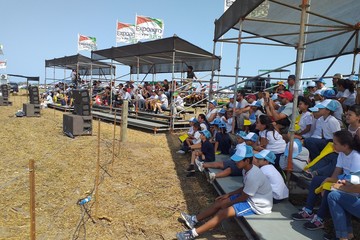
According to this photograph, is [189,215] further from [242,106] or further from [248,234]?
[242,106]

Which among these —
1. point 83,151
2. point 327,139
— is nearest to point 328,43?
point 327,139

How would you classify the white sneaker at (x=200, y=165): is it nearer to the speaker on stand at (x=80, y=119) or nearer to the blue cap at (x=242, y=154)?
the blue cap at (x=242, y=154)

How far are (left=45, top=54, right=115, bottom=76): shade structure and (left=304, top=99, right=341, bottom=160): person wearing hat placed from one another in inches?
468

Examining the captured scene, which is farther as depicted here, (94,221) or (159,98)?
(159,98)

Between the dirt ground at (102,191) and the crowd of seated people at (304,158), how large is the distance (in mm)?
433

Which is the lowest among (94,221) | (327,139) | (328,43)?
(94,221)

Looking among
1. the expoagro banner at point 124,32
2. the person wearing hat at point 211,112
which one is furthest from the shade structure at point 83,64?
the person wearing hat at point 211,112

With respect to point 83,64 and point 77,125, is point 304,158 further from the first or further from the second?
point 83,64

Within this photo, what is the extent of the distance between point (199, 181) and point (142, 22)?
1246 cm

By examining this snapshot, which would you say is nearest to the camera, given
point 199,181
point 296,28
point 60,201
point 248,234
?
point 248,234

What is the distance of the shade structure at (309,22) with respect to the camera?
219 inches

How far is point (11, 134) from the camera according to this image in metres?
10.0

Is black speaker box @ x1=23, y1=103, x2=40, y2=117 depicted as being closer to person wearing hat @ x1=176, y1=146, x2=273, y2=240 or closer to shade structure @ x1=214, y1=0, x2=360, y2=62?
shade structure @ x1=214, y1=0, x2=360, y2=62

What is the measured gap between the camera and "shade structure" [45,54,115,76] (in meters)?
17.3
